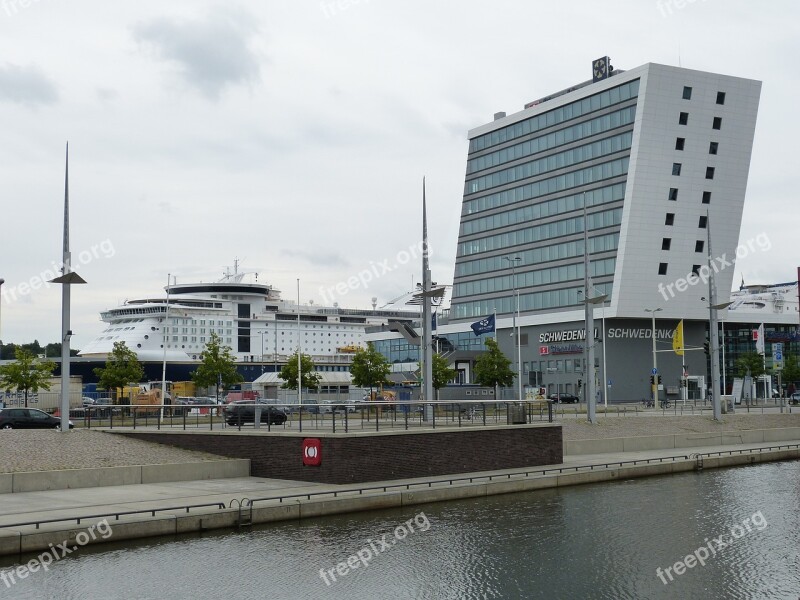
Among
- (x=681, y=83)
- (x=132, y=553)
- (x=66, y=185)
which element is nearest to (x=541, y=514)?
(x=132, y=553)

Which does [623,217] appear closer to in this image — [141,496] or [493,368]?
[493,368]

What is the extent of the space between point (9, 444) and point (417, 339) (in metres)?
15.8

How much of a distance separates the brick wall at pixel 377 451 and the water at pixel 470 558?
3.66 meters

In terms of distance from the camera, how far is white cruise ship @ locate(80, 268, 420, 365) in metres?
112

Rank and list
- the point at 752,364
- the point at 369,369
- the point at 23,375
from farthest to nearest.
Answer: the point at 752,364
the point at 369,369
the point at 23,375

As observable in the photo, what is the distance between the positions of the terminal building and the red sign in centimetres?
5515

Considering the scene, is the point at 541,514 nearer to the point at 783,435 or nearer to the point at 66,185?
the point at 66,185

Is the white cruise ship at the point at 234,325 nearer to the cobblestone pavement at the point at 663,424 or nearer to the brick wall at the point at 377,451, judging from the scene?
the cobblestone pavement at the point at 663,424

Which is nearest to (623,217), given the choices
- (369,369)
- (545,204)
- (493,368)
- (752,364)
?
(545,204)

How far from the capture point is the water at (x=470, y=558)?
17781 millimetres

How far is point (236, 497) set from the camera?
25484 millimetres

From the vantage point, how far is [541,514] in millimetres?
26359

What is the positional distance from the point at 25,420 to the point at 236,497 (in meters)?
20.1

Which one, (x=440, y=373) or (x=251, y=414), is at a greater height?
(x=440, y=373)
